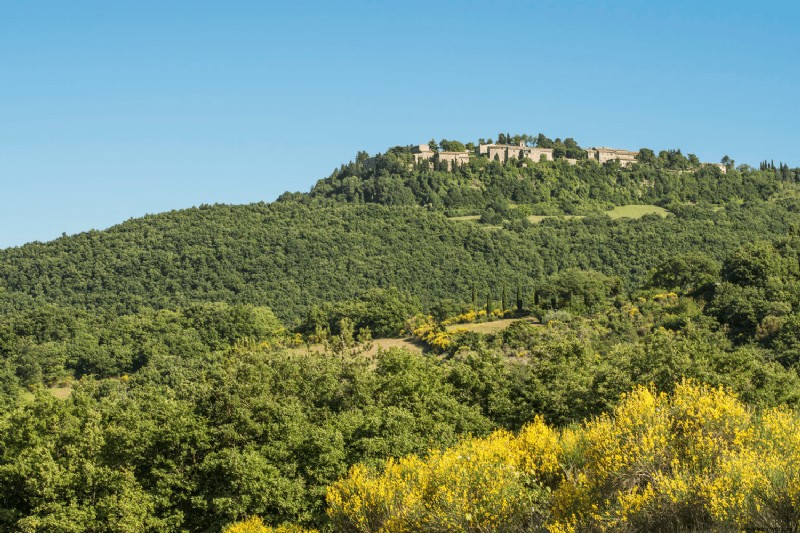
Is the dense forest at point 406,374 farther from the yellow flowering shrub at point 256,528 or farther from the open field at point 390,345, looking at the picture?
the open field at point 390,345

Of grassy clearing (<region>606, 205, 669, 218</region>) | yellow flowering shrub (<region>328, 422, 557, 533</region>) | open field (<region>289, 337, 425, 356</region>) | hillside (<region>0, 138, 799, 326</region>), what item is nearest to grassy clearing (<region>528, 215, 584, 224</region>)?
hillside (<region>0, 138, 799, 326</region>)

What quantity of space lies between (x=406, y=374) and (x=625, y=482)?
24437 mm

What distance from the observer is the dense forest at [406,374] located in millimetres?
24703

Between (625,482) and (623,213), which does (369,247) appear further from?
(625,482)

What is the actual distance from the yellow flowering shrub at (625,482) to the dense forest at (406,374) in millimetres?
85

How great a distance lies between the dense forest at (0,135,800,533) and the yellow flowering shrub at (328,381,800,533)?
0.28ft

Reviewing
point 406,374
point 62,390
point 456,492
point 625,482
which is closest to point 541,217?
point 62,390

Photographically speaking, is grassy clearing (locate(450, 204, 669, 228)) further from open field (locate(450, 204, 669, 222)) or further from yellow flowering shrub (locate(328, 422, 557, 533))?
yellow flowering shrub (locate(328, 422, 557, 533))

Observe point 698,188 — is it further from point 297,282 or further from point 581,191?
point 297,282

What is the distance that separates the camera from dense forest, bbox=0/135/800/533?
81.0 feet

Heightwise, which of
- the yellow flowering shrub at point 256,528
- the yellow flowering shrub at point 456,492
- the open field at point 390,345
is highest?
the yellow flowering shrub at point 456,492

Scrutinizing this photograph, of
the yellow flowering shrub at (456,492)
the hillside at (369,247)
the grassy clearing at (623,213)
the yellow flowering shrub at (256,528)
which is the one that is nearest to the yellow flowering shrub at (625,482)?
the yellow flowering shrub at (456,492)

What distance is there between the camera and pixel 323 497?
36.8m

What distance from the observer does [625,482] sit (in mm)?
23469
